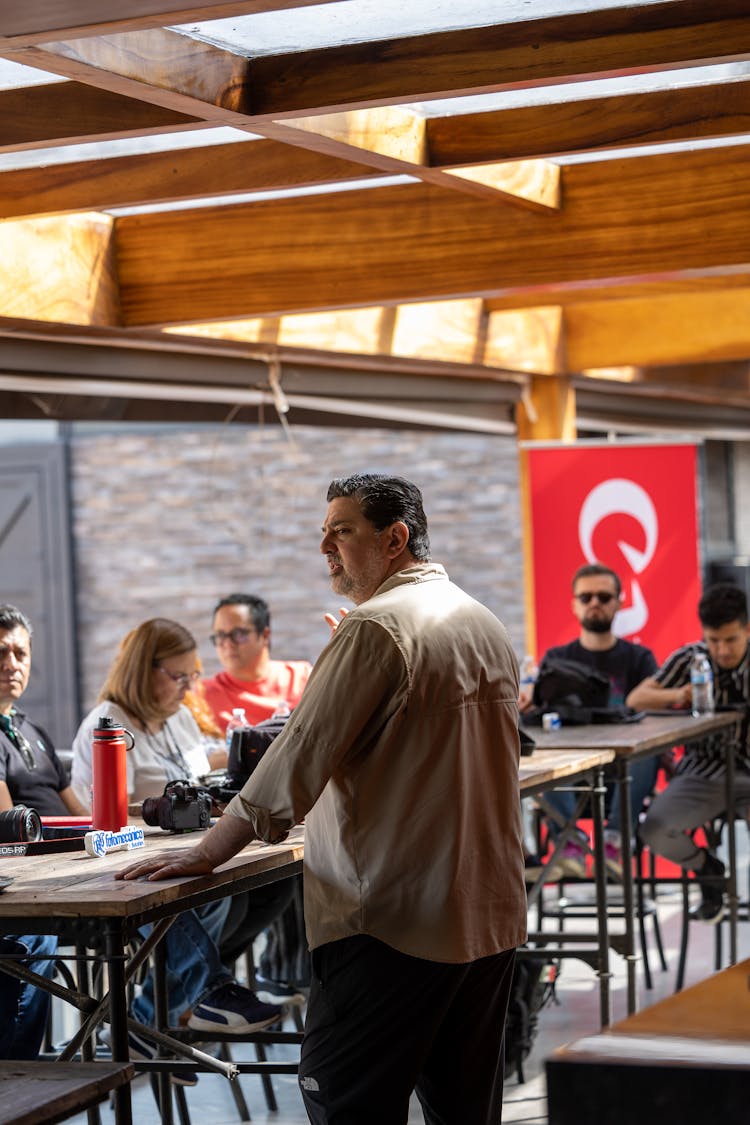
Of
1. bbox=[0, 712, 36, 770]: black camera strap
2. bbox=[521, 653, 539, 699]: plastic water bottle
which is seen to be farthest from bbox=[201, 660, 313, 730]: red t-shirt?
bbox=[0, 712, 36, 770]: black camera strap

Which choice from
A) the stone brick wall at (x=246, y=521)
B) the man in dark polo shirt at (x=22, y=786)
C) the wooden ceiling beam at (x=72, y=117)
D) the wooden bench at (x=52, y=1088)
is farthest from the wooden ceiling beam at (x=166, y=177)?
the stone brick wall at (x=246, y=521)

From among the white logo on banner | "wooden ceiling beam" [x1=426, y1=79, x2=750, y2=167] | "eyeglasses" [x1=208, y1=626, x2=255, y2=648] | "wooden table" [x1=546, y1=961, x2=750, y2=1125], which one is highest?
"wooden ceiling beam" [x1=426, y1=79, x2=750, y2=167]

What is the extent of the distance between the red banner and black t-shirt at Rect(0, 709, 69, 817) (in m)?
2.87

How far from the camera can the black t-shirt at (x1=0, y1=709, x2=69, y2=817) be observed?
4.39 metres

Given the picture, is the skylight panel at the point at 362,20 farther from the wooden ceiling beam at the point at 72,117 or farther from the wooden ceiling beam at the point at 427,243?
the wooden ceiling beam at the point at 427,243

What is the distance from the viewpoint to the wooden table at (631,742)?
4914mm

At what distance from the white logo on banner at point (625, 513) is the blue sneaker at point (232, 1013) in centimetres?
329

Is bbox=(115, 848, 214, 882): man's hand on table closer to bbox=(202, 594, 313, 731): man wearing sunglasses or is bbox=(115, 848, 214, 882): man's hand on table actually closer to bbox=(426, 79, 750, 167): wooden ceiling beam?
bbox=(426, 79, 750, 167): wooden ceiling beam

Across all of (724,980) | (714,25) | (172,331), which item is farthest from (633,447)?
(724,980)

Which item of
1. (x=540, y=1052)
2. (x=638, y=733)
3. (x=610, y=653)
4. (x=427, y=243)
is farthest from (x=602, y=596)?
(x=427, y=243)

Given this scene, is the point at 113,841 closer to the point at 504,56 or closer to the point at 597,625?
the point at 504,56

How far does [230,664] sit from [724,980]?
4.12m

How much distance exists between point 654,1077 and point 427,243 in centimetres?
340

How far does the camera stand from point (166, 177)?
13.7ft
